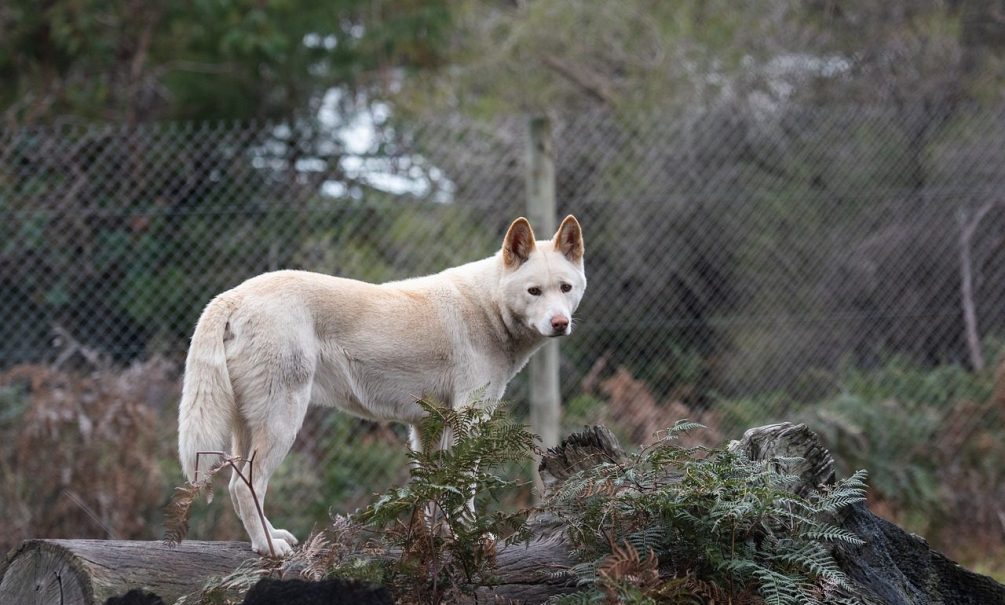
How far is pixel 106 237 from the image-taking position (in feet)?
20.4

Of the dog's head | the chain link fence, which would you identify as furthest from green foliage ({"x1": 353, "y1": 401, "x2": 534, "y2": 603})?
the chain link fence

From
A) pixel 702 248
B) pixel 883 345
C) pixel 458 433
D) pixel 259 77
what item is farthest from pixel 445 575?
pixel 259 77

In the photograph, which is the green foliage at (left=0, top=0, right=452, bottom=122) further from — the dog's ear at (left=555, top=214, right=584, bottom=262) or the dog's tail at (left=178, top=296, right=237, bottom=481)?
the dog's tail at (left=178, top=296, right=237, bottom=481)

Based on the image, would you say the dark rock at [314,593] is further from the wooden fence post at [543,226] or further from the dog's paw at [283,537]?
the wooden fence post at [543,226]

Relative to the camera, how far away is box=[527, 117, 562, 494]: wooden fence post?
6.36 meters

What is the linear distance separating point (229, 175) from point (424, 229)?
1.31 metres

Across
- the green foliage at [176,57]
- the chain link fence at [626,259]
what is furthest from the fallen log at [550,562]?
the green foliage at [176,57]

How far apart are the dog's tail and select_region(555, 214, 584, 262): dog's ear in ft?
4.99

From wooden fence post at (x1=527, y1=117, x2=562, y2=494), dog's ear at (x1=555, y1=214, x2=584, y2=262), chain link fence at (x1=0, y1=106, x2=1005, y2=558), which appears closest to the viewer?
dog's ear at (x1=555, y1=214, x2=584, y2=262)

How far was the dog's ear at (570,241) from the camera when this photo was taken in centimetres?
446

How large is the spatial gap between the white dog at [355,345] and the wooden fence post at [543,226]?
1727 mm

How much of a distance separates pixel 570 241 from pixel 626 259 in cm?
249

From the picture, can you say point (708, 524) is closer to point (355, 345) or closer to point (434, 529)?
point (434, 529)

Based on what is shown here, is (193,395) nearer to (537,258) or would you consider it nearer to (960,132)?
(537,258)
